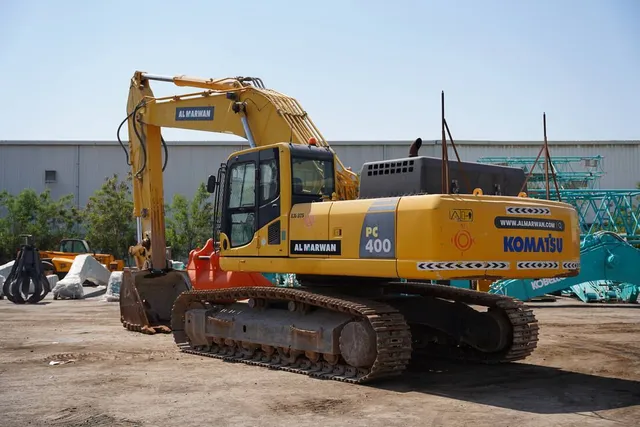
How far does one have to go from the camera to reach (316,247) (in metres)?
9.95

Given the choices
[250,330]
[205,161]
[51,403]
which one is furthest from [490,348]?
[205,161]

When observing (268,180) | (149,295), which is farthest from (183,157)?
(268,180)

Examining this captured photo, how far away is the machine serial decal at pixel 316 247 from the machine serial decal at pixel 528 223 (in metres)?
2.02

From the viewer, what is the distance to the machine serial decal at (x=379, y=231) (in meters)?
8.97

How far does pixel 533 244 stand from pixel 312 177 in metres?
3.22

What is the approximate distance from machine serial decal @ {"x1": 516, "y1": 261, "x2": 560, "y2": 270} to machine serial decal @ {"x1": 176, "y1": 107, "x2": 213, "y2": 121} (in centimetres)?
723

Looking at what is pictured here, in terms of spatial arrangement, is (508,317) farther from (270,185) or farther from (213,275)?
(213,275)

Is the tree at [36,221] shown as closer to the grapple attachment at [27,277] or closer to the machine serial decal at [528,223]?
the grapple attachment at [27,277]

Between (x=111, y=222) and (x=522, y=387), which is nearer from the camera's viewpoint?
(x=522, y=387)

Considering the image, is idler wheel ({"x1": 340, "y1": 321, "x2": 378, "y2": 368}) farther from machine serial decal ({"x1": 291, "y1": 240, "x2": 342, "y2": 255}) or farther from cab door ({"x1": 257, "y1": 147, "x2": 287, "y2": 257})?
cab door ({"x1": 257, "y1": 147, "x2": 287, "y2": 257})

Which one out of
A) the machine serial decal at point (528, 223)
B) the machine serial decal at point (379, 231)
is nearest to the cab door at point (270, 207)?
the machine serial decal at point (379, 231)

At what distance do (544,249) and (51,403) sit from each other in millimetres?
5897

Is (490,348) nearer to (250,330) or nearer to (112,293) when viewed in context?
(250,330)

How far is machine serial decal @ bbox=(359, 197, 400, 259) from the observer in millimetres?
8969
